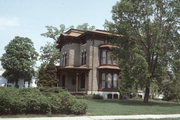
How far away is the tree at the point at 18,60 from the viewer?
2219 inches

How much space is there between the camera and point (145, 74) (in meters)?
24.1

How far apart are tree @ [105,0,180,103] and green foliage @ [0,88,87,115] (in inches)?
466

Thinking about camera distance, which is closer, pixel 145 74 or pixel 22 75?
pixel 145 74

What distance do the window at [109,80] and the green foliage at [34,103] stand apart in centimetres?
2126

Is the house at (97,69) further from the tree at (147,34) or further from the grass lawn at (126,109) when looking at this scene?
the grass lawn at (126,109)

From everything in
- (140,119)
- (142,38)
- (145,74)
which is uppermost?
(142,38)

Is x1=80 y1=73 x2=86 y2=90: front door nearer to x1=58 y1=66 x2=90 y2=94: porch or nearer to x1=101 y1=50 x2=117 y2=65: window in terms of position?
x1=58 y1=66 x2=90 y2=94: porch

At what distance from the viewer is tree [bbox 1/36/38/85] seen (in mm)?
56375

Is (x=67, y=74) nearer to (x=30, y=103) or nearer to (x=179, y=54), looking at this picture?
(x=179, y=54)

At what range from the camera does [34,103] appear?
43.2ft

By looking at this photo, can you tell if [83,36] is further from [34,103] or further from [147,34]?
[34,103]

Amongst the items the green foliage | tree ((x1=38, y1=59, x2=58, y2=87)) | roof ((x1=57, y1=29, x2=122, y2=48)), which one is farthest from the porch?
the green foliage

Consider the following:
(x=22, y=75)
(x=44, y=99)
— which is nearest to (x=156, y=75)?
(x=44, y=99)

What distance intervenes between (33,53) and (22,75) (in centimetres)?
650
